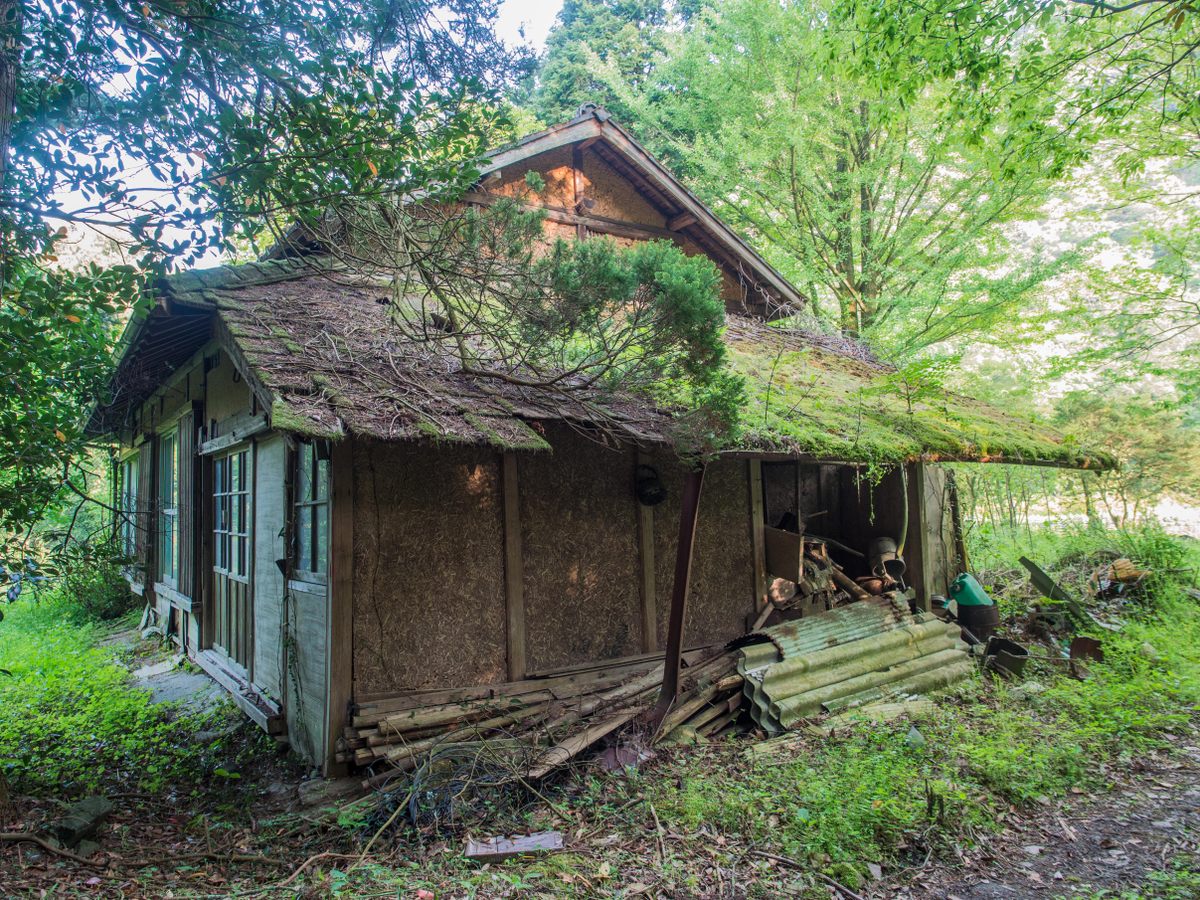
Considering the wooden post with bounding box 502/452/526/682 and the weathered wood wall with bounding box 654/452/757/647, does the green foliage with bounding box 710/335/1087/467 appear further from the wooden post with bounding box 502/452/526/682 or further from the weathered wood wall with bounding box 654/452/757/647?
the wooden post with bounding box 502/452/526/682

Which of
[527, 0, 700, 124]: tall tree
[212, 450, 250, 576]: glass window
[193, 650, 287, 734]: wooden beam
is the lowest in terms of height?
[193, 650, 287, 734]: wooden beam

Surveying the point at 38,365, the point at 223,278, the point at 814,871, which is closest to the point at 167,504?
the point at 223,278

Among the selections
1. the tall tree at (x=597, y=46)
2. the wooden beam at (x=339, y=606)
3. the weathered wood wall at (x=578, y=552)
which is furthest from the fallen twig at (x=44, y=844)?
the tall tree at (x=597, y=46)

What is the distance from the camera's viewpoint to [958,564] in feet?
35.9

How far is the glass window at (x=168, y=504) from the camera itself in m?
9.38

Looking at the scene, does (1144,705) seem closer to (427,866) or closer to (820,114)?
(427,866)

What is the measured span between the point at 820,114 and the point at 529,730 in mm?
13038

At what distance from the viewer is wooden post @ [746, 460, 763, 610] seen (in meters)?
7.80

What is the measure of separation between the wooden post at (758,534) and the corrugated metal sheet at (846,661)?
588 millimetres

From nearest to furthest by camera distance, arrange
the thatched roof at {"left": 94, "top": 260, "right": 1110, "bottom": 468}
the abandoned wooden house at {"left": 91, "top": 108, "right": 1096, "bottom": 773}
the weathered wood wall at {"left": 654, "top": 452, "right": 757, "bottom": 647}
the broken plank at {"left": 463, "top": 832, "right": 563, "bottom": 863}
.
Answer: the broken plank at {"left": 463, "top": 832, "right": 563, "bottom": 863} < the thatched roof at {"left": 94, "top": 260, "right": 1110, "bottom": 468} < the abandoned wooden house at {"left": 91, "top": 108, "right": 1096, "bottom": 773} < the weathered wood wall at {"left": 654, "top": 452, "right": 757, "bottom": 647}

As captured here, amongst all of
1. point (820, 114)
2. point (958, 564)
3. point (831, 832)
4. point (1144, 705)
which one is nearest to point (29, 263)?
point (831, 832)

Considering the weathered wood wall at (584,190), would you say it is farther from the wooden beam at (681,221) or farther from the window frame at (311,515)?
the window frame at (311,515)

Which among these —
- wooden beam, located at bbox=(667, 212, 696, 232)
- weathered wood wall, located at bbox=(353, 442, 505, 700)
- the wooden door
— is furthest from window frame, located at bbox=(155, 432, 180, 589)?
wooden beam, located at bbox=(667, 212, 696, 232)

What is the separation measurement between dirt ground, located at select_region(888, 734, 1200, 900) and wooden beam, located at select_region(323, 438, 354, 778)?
139 inches
